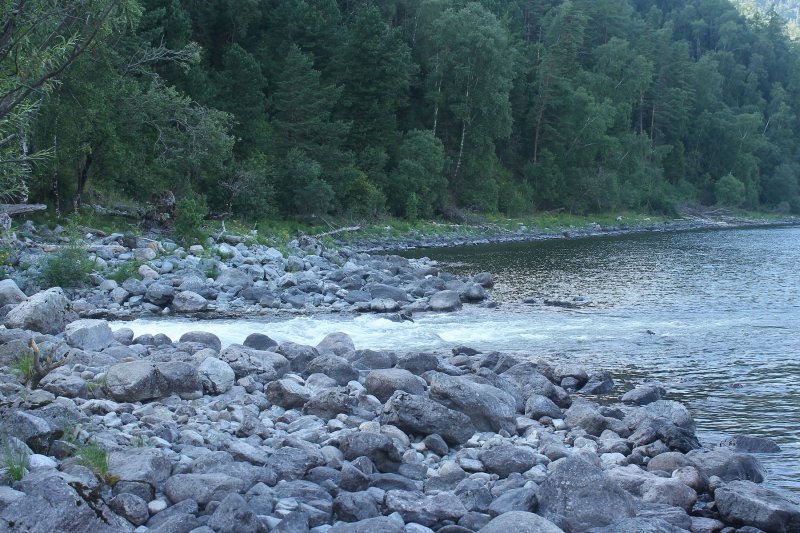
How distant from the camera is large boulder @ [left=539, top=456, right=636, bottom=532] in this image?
7520 millimetres

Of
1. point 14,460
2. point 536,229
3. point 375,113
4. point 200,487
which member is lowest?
point 200,487

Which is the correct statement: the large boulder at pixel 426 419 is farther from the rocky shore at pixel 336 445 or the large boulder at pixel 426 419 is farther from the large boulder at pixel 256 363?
the large boulder at pixel 256 363

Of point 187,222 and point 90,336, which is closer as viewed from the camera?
point 90,336

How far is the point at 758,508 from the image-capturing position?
7.94 m

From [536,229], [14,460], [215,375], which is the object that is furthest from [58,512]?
[536,229]

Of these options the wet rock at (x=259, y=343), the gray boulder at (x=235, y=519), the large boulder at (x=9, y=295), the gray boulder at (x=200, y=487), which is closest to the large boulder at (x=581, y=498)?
the gray boulder at (x=235, y=519)

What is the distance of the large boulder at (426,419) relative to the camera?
10016mm

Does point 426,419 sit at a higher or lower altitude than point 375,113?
lower

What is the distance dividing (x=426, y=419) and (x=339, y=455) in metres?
1.60

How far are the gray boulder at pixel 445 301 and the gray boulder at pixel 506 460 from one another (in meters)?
13.5

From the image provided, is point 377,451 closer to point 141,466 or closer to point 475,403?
point 475,403

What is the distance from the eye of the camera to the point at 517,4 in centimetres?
8012

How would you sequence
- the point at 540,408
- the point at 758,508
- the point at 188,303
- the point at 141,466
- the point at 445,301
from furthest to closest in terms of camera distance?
the point at 445,301 < the point at 188,303 < the point at 540,408 < the point at 758,508 < the point at 141,466

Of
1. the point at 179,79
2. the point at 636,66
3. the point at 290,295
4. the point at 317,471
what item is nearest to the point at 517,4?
the point at 636,66
